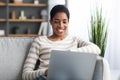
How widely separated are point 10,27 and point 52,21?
121 inches

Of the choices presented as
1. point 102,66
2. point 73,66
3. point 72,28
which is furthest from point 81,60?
point 72,28

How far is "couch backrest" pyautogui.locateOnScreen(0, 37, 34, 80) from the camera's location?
6.70 ft

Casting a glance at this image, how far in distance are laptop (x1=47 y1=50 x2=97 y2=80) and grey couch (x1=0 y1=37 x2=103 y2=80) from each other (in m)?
0.58

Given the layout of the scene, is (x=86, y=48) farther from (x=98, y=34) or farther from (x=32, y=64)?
(x=98, y=34)

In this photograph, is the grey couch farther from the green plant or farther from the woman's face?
the green plant

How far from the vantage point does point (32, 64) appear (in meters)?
1.96

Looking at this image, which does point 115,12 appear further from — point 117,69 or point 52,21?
point 52,21

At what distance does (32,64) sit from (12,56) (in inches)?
Answer: 8.6

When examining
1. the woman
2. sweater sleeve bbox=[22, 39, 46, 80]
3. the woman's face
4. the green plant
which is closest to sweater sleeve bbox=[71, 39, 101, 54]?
the woman

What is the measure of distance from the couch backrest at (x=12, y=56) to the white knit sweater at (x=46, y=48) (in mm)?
122

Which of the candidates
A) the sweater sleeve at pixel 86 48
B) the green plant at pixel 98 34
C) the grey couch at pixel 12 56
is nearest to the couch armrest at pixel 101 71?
the sweater sleeve at pixel 86 48

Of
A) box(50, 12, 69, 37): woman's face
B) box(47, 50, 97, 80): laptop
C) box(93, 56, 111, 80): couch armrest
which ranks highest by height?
box(50, 12, 69, 37): woman's face

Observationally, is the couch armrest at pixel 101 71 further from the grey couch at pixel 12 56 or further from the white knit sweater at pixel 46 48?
the grey couch at pixel 12 56

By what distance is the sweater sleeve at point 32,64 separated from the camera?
1817 millimetres
